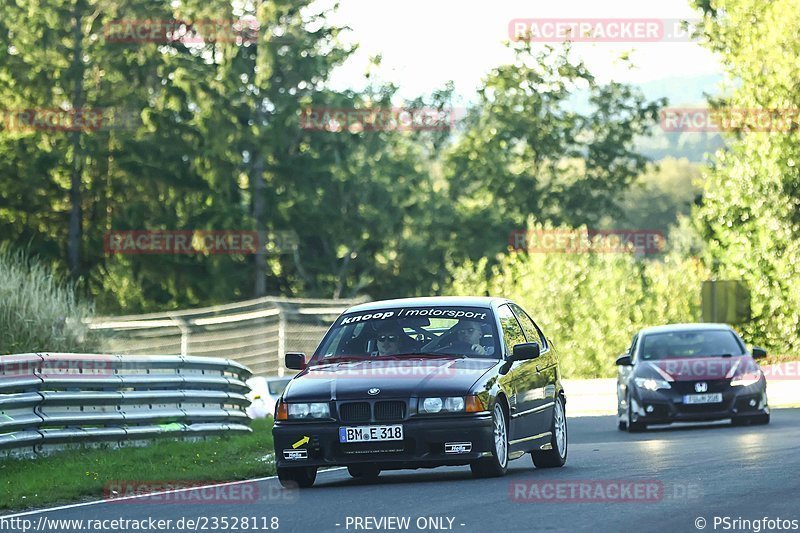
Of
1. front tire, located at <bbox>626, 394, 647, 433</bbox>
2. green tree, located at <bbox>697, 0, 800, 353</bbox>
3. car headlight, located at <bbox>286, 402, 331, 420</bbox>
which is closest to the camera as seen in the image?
car headlight, located at <bbox>286, 402, 331, 420</bbox>

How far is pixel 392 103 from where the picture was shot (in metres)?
64.9

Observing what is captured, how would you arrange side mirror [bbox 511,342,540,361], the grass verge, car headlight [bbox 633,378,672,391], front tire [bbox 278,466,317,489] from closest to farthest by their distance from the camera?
1. the grass verge
2. front tire [bbox 278,466,317,489]
3. side mirror [bbox 511,342,540,361]
4. car headlight [bbox 633,378,672,391]

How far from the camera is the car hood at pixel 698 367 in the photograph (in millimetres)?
23484

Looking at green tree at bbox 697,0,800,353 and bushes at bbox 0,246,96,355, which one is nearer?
bushes at bbox 0,246,96,355

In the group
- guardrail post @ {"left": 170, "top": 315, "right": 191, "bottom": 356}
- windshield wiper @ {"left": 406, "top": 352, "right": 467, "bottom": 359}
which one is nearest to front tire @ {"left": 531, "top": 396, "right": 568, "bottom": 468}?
windshield wiper @ {"left": 406, "top": 352, "right": 467, "bottom": 359}

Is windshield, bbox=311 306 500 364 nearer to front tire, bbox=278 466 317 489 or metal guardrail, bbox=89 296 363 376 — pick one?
front tire, bbox=278 466 317 489

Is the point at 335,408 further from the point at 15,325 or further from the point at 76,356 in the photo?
the point at 15,325

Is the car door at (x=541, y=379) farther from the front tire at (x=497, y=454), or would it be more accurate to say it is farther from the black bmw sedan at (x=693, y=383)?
the black bmw sedan at (x=693, y=383)

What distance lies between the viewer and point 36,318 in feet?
73.6

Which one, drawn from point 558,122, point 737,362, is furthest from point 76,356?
point 558,122

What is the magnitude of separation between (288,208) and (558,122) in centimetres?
1368

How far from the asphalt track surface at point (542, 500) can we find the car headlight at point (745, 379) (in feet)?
18.6

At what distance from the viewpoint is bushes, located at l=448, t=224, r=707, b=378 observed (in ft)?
142

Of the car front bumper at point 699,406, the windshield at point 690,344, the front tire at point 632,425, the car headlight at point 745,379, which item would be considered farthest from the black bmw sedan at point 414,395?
the windshield at point 690,344
